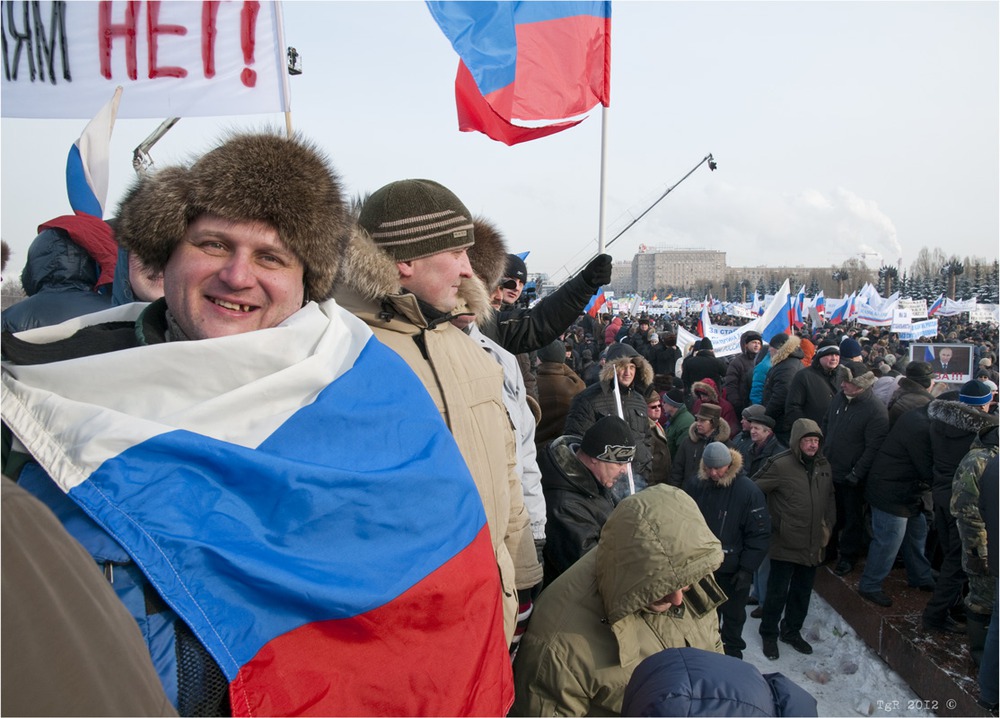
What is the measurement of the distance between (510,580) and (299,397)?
0.99 m

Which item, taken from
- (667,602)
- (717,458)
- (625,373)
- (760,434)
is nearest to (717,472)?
(717,458)

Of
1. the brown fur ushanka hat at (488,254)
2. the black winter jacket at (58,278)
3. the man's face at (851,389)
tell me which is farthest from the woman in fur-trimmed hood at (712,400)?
the black winter jacket at (58,278)

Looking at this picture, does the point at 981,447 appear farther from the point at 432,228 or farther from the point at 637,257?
the point at 637,257

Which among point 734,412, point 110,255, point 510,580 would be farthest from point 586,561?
point 734,412

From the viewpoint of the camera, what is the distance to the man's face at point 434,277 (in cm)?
221

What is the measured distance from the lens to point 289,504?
4.07 ft

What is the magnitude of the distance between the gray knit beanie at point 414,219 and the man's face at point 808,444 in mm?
4230

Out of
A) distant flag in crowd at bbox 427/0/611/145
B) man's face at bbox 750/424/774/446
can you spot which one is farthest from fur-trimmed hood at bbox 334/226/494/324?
man's face at bbox 750/424/774/446

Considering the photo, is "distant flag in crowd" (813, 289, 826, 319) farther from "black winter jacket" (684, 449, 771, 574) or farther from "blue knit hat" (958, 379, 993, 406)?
"black winter jacket" (684, 449, 771, 574)

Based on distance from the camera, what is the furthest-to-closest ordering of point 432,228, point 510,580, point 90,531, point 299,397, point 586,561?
point 586,561 < point 432,228 < point 510,580 < point 299,397 < point 90,531

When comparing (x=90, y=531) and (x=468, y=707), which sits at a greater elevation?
(x=90, y=531)

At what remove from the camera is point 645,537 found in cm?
258

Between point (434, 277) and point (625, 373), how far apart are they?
381cm

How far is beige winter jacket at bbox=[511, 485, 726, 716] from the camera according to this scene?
2469 mm
